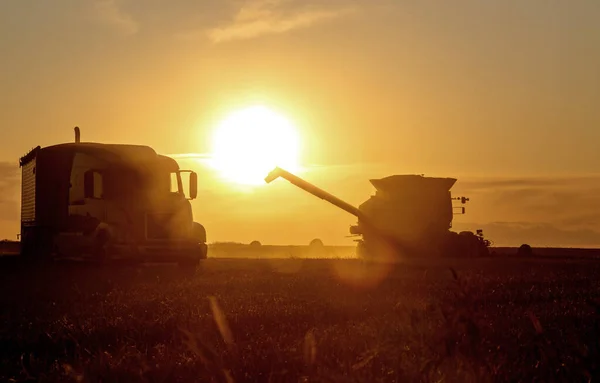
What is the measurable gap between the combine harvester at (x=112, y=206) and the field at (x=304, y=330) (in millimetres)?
5814

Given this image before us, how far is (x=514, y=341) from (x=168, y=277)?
14.8 m

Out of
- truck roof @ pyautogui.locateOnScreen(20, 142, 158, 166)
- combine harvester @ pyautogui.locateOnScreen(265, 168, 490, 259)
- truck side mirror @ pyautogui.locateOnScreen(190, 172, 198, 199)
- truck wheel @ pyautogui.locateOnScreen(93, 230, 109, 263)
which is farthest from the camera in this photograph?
combine harvester @ pyautogui.locateOnScreen(265, 168, 490, 259)

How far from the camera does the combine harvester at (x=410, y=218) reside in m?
41.5

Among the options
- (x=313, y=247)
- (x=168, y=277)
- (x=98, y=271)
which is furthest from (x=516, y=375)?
(x=313, y=247)

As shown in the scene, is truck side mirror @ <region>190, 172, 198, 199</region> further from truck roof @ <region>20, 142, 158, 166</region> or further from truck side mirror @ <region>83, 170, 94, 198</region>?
truck side mirror @ <region>83, 170, 94, 198</region>

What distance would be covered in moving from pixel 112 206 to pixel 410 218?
62.6ft

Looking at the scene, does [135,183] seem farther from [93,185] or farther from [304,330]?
[304,330]

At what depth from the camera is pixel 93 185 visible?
26266mm

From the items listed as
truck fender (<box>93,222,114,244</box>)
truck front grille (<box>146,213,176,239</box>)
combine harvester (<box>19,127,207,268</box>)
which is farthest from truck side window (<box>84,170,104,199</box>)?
truck front grille (<box>146,213,176,239</box>)

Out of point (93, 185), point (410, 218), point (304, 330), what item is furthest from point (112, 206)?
point (410, 218)

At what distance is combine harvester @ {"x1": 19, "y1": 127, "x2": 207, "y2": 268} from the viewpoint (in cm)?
2645

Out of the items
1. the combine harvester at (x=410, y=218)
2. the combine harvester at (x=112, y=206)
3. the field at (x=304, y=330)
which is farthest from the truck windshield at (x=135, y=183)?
the combine harvester at (x=410, y=218)

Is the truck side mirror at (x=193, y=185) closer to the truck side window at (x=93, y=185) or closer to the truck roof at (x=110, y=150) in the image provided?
the truck roof at (x=110, y=150)

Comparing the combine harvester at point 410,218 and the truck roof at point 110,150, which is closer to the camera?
the truck roof at point 110,150
